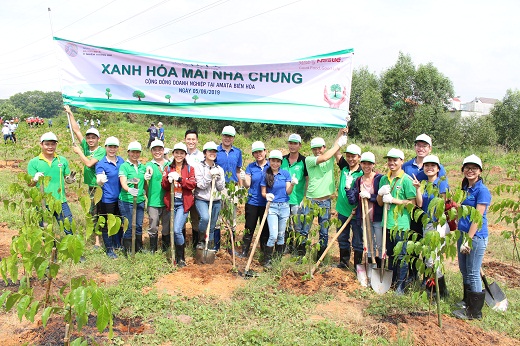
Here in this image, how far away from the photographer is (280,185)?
5359 mm

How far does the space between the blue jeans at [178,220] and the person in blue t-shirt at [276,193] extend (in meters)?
1.09

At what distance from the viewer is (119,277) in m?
5.06

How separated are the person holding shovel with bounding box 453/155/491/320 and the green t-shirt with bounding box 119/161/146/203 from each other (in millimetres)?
3822

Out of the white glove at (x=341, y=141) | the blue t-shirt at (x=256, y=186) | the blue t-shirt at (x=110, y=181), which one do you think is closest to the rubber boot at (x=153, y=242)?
the blue t-shirt at (x=110, y=181)

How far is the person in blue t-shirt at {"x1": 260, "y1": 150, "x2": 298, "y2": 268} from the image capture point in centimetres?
533

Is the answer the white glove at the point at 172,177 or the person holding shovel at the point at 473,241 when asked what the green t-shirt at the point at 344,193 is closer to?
the person holding shovel at the point at 473,241

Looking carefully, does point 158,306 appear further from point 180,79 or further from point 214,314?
point 180,79

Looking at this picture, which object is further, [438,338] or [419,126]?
[419,126]

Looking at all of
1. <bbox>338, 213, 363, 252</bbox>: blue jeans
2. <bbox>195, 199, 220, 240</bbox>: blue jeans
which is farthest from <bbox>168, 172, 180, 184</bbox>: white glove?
<bbox>338, 213, 363, 252</bbox>: blue jeans

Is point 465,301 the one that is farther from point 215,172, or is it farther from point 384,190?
point 215,172

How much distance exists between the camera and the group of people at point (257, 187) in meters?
4.85

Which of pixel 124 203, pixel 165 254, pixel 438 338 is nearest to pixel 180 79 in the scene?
pixel 124 203

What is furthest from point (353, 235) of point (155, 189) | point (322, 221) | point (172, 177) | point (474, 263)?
point (155, 189)

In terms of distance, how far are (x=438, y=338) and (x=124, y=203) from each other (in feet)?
13.2
